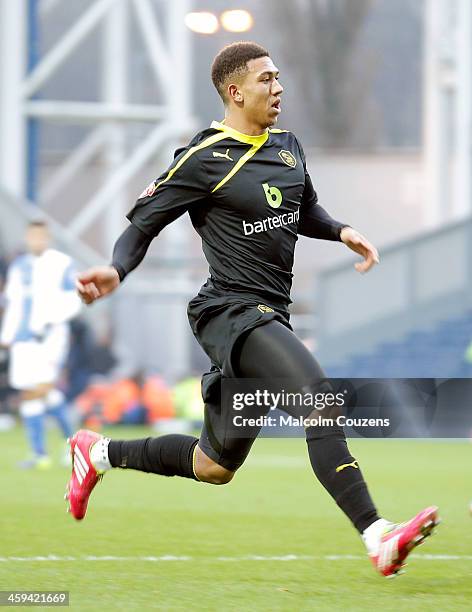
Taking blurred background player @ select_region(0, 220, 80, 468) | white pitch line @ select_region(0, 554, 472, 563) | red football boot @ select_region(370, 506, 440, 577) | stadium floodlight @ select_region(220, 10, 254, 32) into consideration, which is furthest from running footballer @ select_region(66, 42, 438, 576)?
stadium floodlight @ select_region(220, 10, 254, 32)

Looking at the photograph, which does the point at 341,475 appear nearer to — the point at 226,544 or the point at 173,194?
the point at 173,194

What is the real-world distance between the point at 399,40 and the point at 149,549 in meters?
34.3

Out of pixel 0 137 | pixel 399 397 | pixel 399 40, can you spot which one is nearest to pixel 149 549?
pixel 399 397

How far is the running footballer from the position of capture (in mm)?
6102

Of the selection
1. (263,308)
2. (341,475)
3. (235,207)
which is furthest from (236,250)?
(341,475)

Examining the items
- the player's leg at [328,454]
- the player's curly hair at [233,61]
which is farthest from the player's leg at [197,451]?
the player's curly hair at [233,61]

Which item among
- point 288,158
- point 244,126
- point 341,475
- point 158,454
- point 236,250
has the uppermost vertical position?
point 244,126

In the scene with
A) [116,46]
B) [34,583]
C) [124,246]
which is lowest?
[34,583]

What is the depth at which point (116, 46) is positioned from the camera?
25312mm

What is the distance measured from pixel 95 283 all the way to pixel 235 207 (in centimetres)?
70

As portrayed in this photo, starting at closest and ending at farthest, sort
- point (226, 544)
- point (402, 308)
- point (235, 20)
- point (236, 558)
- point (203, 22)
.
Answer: point (236, 558) < point (226, 544) < point (402, 308) < point (235, 20) < point (203, 22)

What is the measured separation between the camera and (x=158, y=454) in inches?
264

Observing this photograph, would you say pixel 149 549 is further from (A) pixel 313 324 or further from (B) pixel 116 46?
(B) pixel 116 46

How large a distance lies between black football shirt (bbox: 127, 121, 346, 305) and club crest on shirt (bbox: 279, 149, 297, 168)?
0.04 m
